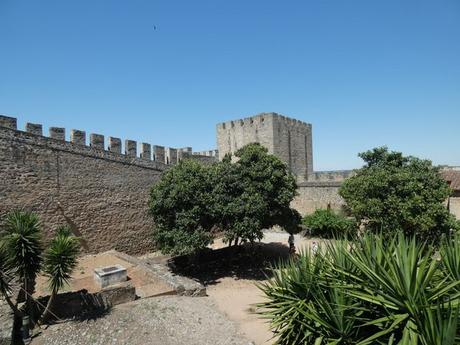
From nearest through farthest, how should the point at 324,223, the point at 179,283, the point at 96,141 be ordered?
the point at 179,283 < the point at 96,141 < the point at 324,223

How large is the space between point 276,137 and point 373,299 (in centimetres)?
1929

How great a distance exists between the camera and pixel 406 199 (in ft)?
38.4

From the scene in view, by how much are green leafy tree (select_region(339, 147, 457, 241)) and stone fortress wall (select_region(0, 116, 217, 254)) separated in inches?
396

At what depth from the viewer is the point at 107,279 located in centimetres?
941

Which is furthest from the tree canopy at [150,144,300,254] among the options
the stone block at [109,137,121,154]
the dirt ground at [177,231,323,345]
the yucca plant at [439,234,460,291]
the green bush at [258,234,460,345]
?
the yucca plant at [439,234,460,291]

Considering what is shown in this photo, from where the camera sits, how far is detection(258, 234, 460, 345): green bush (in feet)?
11.3

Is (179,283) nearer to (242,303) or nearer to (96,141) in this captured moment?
(242,303)

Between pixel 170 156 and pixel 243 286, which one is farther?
pixel 170 156

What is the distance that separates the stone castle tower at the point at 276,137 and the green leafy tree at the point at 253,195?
33.4ft

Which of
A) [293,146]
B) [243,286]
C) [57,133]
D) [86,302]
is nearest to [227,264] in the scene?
[243,286]

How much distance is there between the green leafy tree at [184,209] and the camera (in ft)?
36.6

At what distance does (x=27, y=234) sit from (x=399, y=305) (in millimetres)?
7201

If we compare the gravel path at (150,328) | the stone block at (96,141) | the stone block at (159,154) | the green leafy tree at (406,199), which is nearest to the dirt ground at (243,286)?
the gravel path at (150,328)

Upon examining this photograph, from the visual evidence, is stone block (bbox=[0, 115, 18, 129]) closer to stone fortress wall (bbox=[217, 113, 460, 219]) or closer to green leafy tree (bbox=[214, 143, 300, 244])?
green leafy tree (bbox=[214, 143, 300, 244])
